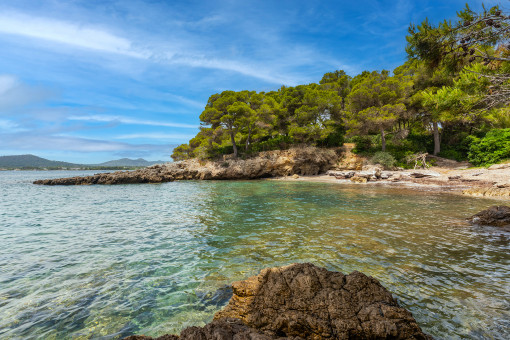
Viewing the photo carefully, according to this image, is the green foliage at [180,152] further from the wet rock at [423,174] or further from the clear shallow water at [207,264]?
the clear shallow water at [207,264]

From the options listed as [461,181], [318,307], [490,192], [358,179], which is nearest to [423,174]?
[461,181]

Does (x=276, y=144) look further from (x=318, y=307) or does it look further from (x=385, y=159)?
(x=318, y=307)

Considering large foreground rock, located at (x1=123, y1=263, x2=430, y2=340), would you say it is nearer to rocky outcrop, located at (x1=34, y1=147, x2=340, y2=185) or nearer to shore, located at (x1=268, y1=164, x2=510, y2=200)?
shore, located at (x1=268, y1=164, x2=510, y2=200)

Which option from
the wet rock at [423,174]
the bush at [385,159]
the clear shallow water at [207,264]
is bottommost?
the clear shallow water at [207,264]

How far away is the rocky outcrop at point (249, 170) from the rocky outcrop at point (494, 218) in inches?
1036

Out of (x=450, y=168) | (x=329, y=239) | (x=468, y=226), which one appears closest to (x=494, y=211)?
(x=468, y=226)

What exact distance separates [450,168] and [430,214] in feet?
74.9

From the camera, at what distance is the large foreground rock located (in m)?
2.67

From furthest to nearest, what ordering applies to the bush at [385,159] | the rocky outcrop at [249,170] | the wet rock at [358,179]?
the rocky outcrop at [249,170] < the bush at [385,159] < the wet rock at [358,179]

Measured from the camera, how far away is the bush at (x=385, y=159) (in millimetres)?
30797

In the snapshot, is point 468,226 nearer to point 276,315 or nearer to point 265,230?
point 265,230

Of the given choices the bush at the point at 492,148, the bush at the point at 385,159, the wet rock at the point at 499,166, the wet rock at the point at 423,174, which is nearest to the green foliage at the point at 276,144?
the bush at the point at 385,159

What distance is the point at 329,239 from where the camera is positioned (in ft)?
25.6

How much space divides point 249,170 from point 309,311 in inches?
1316
